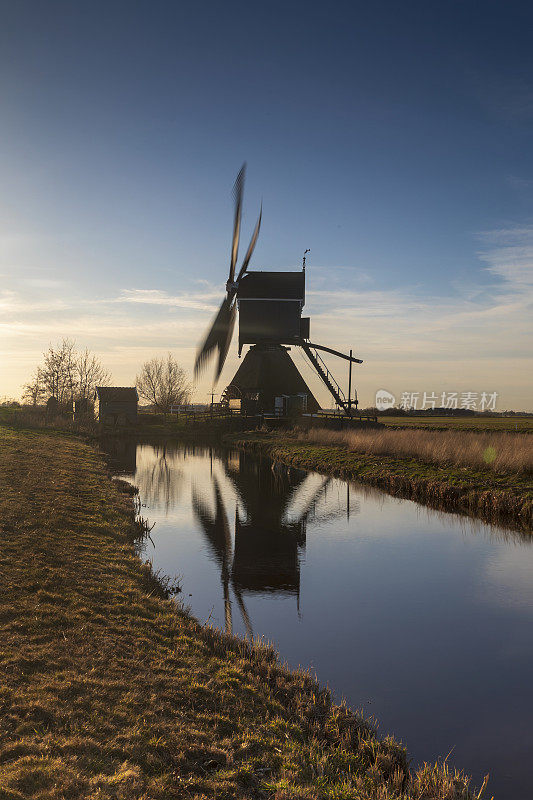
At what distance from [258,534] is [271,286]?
3018 cm

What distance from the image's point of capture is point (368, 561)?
12773 millimetres

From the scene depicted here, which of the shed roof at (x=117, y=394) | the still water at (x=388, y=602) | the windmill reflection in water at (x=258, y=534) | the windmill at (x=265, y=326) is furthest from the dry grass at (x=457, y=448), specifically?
the shed roof at (x=117, y=394)

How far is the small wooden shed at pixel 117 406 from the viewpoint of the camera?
5900cm

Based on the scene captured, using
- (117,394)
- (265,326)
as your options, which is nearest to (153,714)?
(265,326)

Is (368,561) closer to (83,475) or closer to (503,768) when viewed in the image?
(503,768)

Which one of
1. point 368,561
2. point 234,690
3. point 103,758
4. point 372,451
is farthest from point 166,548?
point 372,451

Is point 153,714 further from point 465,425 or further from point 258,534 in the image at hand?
point 465,425

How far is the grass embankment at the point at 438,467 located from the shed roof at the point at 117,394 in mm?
29625

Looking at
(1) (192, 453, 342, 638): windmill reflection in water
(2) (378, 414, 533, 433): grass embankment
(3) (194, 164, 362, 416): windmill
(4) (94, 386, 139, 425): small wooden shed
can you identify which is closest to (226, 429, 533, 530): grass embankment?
(1) (192, 453, 342, 638): windmill reflection in water

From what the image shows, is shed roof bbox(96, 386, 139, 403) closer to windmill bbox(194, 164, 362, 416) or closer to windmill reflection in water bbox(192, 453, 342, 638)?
windmill bbox(194, 164, 362, 416)

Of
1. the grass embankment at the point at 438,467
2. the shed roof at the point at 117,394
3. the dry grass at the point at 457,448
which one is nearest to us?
the grass embankment at the point at 438,467

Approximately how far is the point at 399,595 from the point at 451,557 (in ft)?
10.2

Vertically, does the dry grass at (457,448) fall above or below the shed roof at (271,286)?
below

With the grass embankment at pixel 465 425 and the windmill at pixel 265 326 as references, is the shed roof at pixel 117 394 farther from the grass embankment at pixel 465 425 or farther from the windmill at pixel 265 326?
the grass embankment at pixel 465 425
